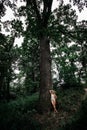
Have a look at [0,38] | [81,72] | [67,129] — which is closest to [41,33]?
[0,38]

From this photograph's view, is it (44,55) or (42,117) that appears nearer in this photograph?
(42,117)

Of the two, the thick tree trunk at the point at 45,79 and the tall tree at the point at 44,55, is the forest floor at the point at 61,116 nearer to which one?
the thick tree trunk at the point at 45,79

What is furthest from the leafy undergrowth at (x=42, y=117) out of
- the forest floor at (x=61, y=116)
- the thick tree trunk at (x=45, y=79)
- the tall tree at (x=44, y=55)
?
the tall tree at (x=44, y=55)

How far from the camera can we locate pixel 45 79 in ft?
44.7

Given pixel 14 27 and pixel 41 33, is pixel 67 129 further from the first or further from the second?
pixel 14 27

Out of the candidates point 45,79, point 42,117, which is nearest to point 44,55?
point 45,79

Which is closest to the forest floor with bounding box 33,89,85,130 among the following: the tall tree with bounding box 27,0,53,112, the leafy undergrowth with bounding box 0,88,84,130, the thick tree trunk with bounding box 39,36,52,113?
the leafy undergrowth with bounding box 0,88,84,130

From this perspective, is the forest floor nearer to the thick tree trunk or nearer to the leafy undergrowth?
the leafy undergrowth

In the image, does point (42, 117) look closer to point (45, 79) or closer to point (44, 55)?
point (45, 79)

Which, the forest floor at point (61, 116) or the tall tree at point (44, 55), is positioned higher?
the tall tree at point (44, 55)

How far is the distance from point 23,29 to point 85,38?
4100 millimetres

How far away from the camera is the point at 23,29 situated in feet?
48.2

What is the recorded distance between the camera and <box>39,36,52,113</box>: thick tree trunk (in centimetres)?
1329

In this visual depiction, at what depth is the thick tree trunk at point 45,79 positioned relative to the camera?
1329 cm
